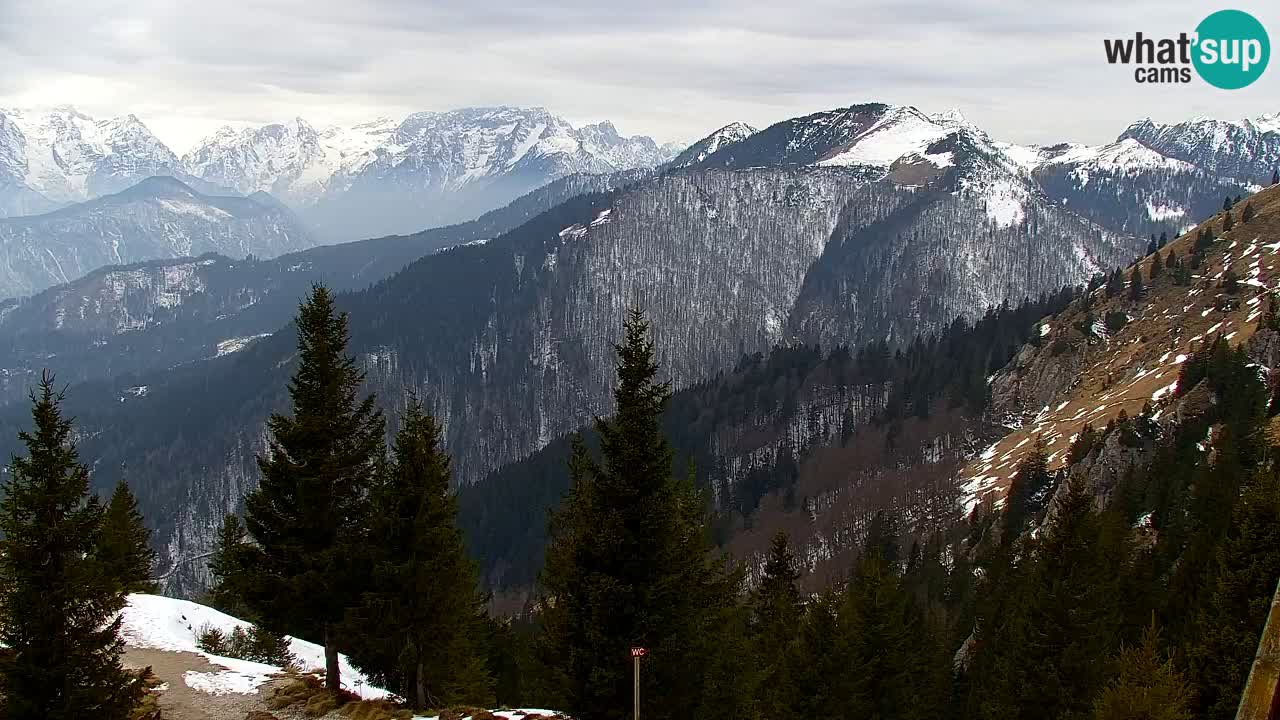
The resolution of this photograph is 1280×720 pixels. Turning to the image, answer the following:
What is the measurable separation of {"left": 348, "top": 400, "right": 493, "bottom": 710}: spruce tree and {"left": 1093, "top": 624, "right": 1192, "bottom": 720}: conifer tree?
21713 mm

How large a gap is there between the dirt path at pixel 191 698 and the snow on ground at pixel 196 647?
1.51 ft

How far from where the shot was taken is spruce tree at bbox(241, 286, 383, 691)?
103 ft

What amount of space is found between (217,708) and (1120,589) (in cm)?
4827

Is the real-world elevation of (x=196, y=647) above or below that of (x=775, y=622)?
above

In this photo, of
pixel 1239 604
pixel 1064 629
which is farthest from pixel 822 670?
pixel 1239 604

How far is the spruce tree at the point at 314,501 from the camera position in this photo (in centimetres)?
3128

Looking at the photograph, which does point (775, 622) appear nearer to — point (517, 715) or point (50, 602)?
point (517, 715)

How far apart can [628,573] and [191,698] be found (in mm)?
20736

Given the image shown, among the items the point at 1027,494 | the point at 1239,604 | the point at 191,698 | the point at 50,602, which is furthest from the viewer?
the point at 1027,494

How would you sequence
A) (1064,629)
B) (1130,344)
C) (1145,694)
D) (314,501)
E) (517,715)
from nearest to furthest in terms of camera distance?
(1145,694), (517,715), (314,501), (1064,629), (1130,344)

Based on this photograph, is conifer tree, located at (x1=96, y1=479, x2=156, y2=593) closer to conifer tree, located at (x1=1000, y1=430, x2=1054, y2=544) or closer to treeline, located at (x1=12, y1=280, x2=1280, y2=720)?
treeline, located at (x1=12, y1=280, x2=1280, y2=720)

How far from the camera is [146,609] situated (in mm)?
46594

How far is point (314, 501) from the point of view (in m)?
31.7

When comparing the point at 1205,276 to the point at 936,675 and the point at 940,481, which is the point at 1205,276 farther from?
the point at 936,675
